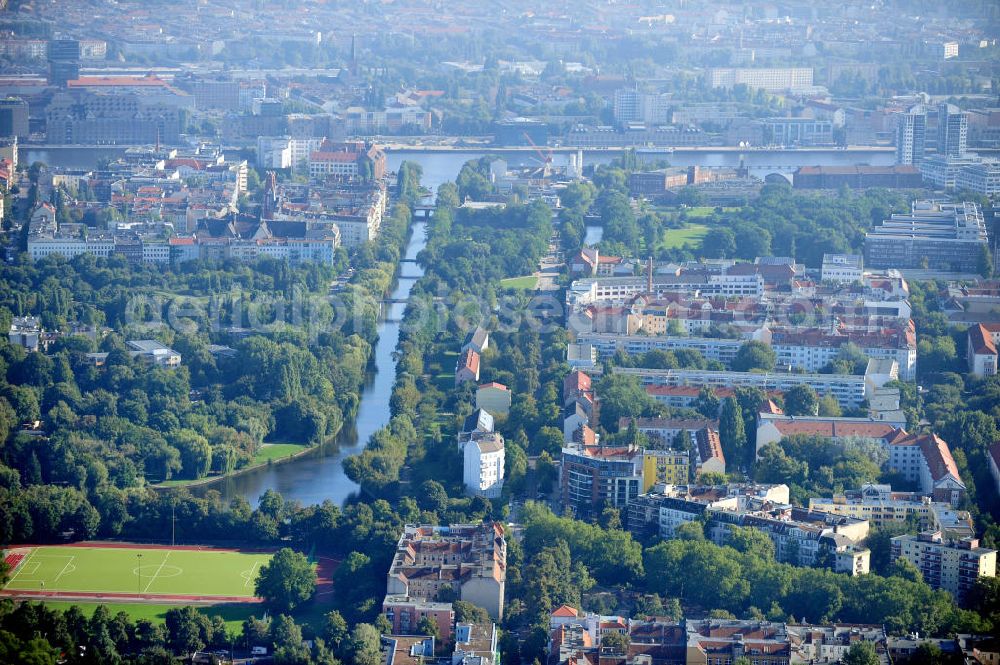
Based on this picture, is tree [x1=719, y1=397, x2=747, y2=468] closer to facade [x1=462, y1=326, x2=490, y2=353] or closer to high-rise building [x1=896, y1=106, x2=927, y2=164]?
facade [x1=462, y1=326, x2=490, y2=353]

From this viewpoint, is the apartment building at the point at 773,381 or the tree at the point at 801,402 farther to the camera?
the apartment building at the point at 773,381

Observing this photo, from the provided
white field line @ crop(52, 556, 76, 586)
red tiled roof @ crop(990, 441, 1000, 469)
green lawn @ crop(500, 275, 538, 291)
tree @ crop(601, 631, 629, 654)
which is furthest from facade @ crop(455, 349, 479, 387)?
tree @ crop(601, 631, 629, 654)

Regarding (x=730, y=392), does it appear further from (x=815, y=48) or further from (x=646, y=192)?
(x=815, y=48)

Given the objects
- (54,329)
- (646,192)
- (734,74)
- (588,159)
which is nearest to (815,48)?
(734,74)

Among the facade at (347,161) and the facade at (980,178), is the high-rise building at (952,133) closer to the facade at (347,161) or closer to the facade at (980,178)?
the facade at (980,178)

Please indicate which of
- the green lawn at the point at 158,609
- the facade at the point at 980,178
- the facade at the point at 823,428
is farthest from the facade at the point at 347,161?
the green lawn at the point at 158,609

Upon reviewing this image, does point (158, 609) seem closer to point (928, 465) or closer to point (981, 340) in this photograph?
point (928, 465)

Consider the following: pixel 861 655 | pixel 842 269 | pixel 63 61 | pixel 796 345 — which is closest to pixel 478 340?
pixel 796 345
